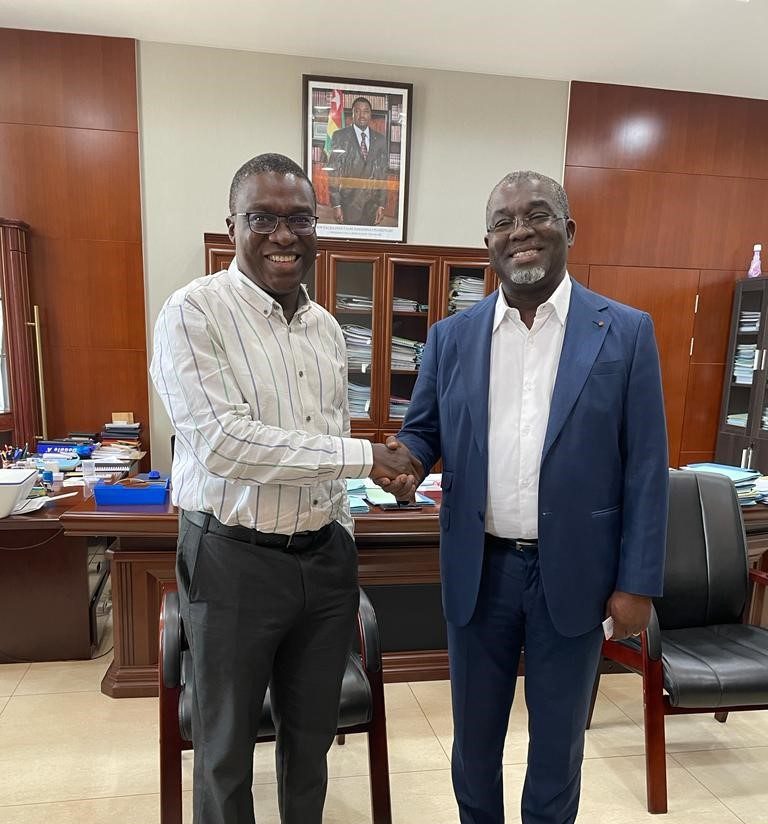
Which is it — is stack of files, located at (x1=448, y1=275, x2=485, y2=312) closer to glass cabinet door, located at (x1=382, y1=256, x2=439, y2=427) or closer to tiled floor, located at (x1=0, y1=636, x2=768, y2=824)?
glass cabinet door, located at (x1=382, y1=256, x2=439, y2=427)

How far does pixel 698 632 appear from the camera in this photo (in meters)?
2.15

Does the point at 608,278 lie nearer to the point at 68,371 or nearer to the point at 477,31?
the point at 477,31

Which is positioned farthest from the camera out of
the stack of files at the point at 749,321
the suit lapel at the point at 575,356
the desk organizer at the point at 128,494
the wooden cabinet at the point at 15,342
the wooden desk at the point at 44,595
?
the stack of files at the point at 749,321

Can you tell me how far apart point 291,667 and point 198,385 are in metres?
0.70

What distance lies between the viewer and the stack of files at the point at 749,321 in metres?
4.69

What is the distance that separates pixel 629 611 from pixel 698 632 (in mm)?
972

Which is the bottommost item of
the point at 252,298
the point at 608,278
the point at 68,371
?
the point at 68,371

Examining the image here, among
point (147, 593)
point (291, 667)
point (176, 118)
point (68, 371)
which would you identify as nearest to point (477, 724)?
point (291, 667)

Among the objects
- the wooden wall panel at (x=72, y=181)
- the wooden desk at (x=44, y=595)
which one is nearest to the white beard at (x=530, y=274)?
the wooden desk at (x=44, y=595)

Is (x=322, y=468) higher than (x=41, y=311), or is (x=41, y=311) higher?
(x=41, y=311)

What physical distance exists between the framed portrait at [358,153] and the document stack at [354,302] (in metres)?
0.53

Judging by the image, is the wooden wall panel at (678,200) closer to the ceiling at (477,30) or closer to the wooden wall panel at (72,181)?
the ceiling at (477,30)

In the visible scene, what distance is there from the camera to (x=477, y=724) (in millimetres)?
1558

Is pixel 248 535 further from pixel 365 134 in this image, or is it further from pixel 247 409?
pixel 365 134
